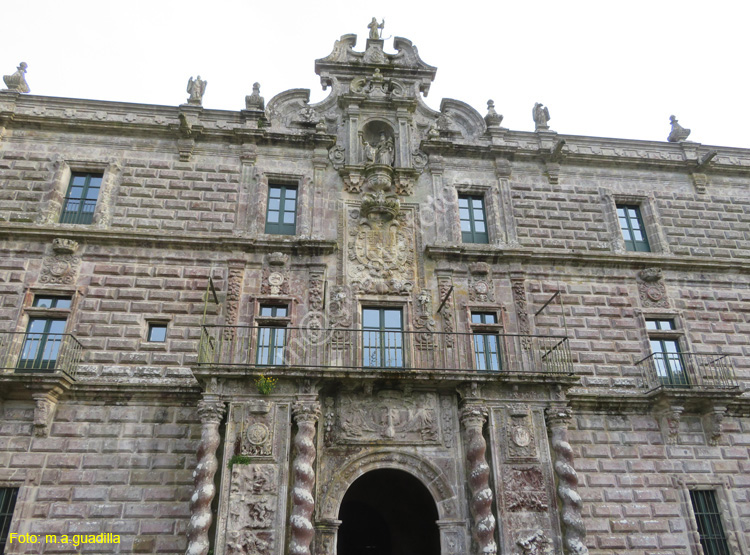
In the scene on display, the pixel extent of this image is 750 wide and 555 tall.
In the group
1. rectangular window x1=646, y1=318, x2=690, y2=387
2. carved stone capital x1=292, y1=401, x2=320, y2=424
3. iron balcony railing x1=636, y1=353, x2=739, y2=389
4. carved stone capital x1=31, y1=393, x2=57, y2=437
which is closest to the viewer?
carved stone capital x1=292, y1=401, x2=320, y2=424

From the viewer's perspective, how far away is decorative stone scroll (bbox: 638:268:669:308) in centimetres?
1698

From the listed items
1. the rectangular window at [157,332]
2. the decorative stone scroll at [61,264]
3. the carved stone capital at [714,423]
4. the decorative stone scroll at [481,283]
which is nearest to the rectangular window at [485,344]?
the decorative stone scroll at [481,283]

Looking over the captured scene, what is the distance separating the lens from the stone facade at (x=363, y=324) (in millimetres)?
13055

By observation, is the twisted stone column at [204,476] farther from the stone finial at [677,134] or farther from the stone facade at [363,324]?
the stone finial at [677,134]

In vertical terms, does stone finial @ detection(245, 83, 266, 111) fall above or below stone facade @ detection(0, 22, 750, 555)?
above

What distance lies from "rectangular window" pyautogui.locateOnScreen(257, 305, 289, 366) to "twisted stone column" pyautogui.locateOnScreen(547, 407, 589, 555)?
7022 mm

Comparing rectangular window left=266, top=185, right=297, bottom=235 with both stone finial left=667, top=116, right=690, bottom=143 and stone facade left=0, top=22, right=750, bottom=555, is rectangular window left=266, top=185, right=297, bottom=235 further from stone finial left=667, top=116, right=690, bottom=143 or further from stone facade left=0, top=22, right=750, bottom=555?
stone finial left=667, top=116, right=690, bottom=143

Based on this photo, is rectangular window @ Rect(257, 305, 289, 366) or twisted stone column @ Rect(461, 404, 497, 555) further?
rectangular window @ Rect(257, 305, 289, 366)

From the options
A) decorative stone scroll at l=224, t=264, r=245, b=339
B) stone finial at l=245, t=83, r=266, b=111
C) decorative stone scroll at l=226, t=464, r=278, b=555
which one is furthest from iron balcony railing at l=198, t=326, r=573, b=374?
stone finial at l=245, t=83, r=266, b=111

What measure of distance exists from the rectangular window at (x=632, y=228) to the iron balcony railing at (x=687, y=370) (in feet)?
12.0

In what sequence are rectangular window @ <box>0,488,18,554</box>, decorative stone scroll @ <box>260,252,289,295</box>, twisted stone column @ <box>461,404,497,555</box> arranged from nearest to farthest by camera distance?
twisted stone column @ <box>461,404,497,555</box>
rectangular window @ <box>0,488,18,554</box>
decorative stone scroll @ <box>260,252,289,295</box>

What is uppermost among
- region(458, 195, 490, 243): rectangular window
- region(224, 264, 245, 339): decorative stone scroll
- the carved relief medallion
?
region(458, 195, 490, 243): rectangular window

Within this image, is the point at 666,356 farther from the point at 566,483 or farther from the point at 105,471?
the point at 105,471

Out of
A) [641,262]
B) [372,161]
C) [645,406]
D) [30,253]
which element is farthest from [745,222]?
[30,253]
